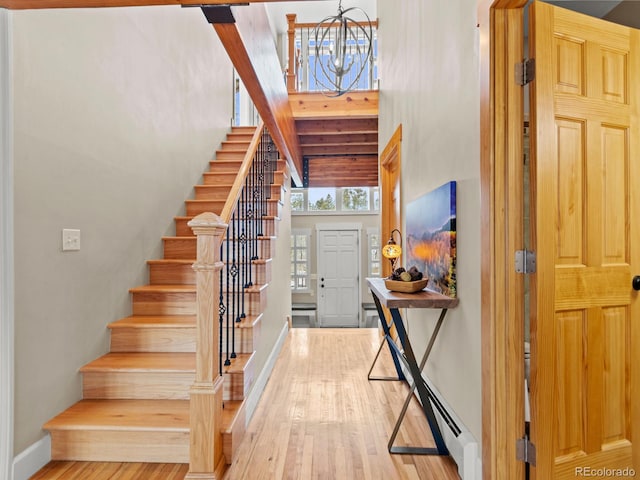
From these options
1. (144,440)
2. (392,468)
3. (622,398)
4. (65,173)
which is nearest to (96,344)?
(144,440)

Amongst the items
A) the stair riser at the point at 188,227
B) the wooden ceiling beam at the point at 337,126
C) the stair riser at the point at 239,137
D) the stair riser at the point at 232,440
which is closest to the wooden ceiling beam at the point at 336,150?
the wooden ceiling beam at the point at 337,126

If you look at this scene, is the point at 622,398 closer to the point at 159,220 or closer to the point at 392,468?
the point at 392,468

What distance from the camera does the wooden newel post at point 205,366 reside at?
6.01 ft

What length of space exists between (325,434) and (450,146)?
1926mm

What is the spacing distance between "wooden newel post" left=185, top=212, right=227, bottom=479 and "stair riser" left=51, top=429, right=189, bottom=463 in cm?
24

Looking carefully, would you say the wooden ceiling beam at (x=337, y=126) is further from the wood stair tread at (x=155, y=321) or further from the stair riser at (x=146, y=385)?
the stair riser at (x=146, y=385)

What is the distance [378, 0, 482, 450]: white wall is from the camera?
187cm

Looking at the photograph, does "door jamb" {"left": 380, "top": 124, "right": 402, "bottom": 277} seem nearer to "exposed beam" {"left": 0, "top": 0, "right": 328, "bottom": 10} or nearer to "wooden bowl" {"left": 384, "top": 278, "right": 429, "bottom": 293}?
"wooden bowl" {"left": 384, "top": 278, "right": 429, "bottom": 293}

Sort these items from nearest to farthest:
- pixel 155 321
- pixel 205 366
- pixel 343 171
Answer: pixel 205 366 < pixel 155 321 < pixel 343 171

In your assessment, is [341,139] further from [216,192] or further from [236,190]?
[236,190]

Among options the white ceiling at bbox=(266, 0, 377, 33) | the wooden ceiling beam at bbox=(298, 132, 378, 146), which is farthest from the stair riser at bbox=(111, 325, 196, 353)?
the white ceiling at bbox=(266, 0, 377, 33)

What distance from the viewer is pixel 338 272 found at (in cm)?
846

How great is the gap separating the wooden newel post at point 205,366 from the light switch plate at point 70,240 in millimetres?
981

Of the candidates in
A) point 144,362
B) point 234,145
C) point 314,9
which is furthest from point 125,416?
point 314,9
